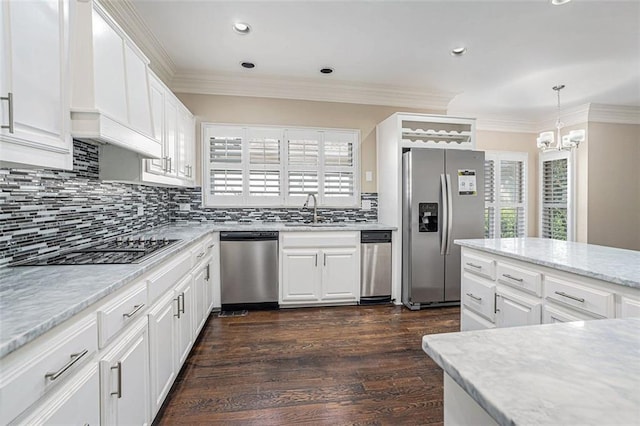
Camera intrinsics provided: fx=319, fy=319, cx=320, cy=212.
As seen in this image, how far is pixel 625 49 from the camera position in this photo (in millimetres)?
3141

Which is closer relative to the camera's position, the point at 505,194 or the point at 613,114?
the point at 613,114

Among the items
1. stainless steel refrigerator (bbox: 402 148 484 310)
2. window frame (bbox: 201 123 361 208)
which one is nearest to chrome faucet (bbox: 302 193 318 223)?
window frame (bbox: 201 123 361 208)

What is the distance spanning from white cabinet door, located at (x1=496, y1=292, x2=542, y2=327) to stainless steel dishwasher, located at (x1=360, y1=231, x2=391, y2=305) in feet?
5.35

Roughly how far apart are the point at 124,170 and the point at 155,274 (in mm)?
939

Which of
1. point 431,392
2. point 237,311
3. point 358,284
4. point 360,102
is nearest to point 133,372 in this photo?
point 431,392

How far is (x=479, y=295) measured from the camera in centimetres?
234

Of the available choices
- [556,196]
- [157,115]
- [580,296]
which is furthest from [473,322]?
[556,196]

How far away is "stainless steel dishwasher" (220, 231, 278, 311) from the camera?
348 cm

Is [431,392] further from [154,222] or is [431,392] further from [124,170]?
[154,222]

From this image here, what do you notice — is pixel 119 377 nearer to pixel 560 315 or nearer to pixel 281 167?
pixel 560 315

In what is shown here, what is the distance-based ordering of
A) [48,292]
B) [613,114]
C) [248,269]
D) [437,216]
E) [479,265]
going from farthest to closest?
1. [613,114]
2. [437,216]
3. [248,269]
4. [479,265]
5. [48,292]

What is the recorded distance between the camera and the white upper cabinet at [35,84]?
1.04 m

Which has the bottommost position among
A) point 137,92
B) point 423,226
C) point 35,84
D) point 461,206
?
point 423,226

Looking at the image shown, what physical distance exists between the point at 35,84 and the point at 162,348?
1367 millimetres
